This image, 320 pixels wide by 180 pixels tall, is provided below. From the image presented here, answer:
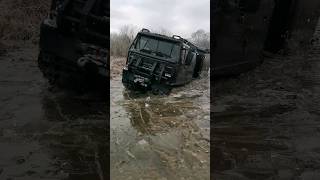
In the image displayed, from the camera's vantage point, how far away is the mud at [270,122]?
25.7 ft

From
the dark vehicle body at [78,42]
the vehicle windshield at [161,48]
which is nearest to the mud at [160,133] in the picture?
the vehicle windshield at [161,48]

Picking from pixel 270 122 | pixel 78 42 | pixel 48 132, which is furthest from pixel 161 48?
pixel 270 122

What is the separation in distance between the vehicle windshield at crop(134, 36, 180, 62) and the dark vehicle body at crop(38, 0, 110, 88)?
2.18 ft

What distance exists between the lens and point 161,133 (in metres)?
8.73

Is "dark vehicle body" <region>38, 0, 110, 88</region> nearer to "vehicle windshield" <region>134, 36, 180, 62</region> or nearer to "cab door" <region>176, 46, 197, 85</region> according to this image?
"vehicle windshield" <region>134, 36, 180, 62</region>

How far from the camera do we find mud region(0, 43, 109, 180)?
7.65 metres

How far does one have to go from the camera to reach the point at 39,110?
412 inches

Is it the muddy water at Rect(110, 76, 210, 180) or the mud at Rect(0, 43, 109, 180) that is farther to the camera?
the mud at Rect(0, 43, 109, 180)

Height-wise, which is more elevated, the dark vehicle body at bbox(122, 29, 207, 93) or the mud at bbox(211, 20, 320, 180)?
the dark vehicle body at bbox(122, 29, 207, 93)

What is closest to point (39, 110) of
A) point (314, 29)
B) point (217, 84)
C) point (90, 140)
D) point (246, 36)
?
point (90, 140)

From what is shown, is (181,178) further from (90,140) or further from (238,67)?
(238,67)

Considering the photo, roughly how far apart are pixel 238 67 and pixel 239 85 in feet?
1.37

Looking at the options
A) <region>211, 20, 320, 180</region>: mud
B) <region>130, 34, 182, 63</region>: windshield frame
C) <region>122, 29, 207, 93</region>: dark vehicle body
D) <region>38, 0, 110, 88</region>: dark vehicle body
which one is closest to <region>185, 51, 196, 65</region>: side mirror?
<region>122, 29, 207, 93</region>: dark vehicle body

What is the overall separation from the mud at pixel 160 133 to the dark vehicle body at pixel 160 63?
0.16m
